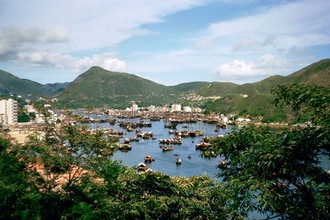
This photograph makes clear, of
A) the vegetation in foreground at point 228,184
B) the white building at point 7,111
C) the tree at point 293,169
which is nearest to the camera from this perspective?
the tree at point 293,169

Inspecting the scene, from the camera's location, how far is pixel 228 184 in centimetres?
514

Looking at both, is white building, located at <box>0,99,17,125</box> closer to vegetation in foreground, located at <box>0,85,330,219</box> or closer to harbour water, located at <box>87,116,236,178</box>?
harbour water, located at <box>87,116,236,178</box>

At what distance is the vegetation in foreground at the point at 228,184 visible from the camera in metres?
4.97

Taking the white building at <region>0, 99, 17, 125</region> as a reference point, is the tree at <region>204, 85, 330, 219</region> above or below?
above

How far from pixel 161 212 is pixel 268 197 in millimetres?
3459

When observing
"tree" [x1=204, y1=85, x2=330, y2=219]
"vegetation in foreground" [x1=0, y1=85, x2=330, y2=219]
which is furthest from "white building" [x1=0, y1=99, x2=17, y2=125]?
"tree" [x1=204, y1=85, x2=330, y2=219]

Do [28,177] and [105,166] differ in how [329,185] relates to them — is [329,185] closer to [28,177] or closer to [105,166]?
[105,166]

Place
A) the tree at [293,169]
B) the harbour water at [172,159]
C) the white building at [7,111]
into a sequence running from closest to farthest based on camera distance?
the tree at [293,169] → the harbour water at [172,159] → the white building at [7,111]

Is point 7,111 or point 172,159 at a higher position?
point 7,111

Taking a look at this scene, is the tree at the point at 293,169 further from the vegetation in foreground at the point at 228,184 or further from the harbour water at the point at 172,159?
the harbour water at the point at 172,159

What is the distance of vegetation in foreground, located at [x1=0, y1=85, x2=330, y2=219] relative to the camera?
4.97 m

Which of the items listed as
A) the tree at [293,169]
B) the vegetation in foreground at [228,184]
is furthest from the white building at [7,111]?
the tree at [293,169]

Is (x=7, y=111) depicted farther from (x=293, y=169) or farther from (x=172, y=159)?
(x=293, y=169)

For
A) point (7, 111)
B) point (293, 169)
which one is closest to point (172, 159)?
point (293, 169)
